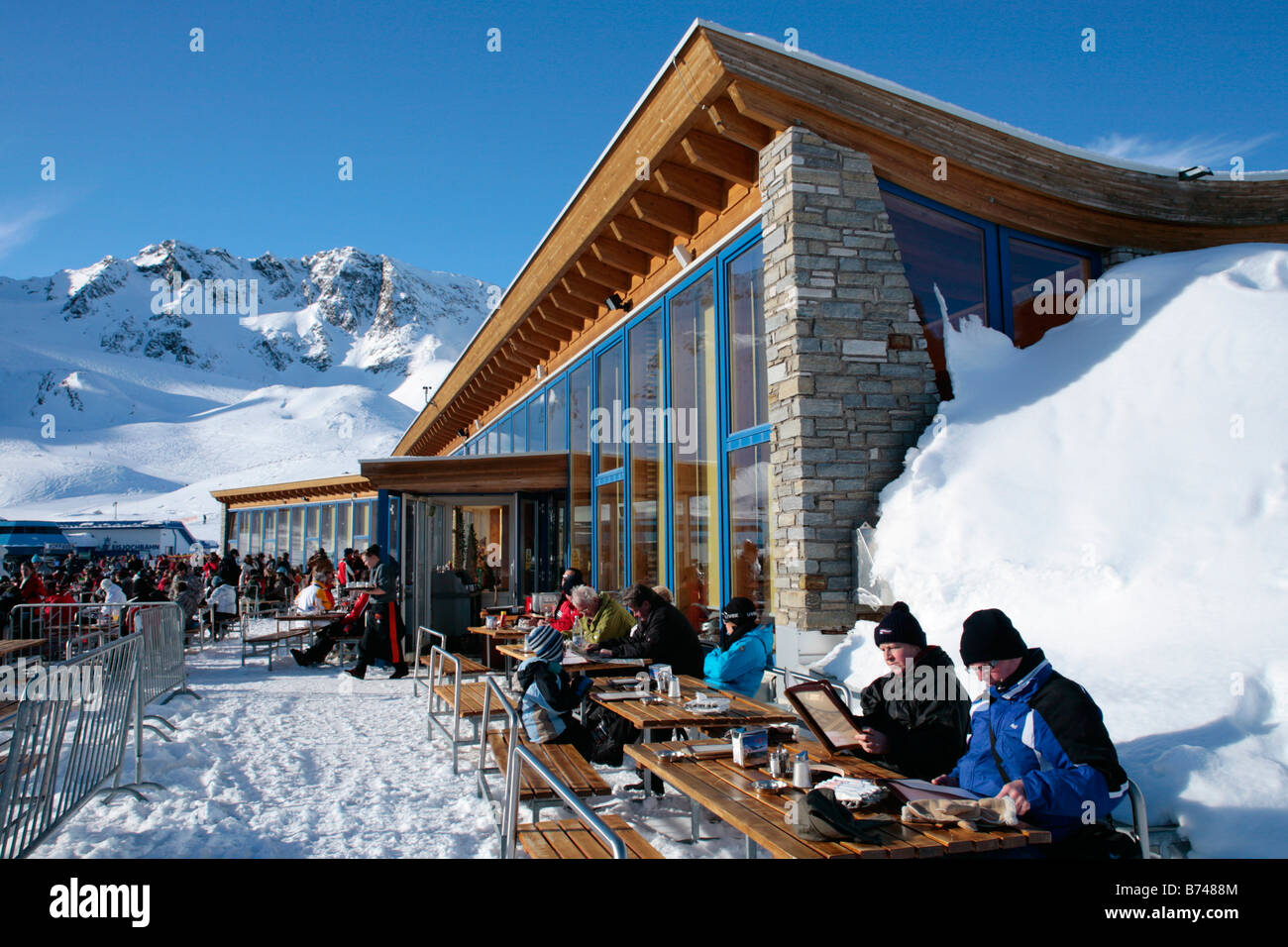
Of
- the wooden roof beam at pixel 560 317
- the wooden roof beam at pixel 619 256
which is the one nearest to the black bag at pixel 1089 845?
the wooden roof beam at pixel 619 256

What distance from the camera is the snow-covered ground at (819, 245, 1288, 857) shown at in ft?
12.2

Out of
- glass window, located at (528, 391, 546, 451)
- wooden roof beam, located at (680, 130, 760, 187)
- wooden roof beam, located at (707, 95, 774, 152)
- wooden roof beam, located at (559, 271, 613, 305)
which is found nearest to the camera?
wooden roof beam, located at (707, 95, 774, 152)

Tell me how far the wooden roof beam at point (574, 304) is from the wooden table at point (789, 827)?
8701mm

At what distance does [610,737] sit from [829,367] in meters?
3.17

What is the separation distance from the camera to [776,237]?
6758mm

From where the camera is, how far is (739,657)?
611 cm

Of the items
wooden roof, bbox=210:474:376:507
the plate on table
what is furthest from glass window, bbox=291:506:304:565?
the plate on table

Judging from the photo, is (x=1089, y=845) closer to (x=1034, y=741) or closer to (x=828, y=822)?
(x=1034, y=741)

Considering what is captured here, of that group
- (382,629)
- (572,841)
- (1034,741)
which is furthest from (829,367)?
(382,629)

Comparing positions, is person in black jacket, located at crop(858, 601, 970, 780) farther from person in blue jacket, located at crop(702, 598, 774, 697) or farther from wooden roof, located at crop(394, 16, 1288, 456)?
wooden roof, located at crop(394, 16, 1288, 456)

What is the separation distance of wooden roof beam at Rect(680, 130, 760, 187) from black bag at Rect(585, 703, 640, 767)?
15.4ft

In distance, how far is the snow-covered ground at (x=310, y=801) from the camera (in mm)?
4418

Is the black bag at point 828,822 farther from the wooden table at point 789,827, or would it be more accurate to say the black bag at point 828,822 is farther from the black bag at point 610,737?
the black bag at point 610,737
